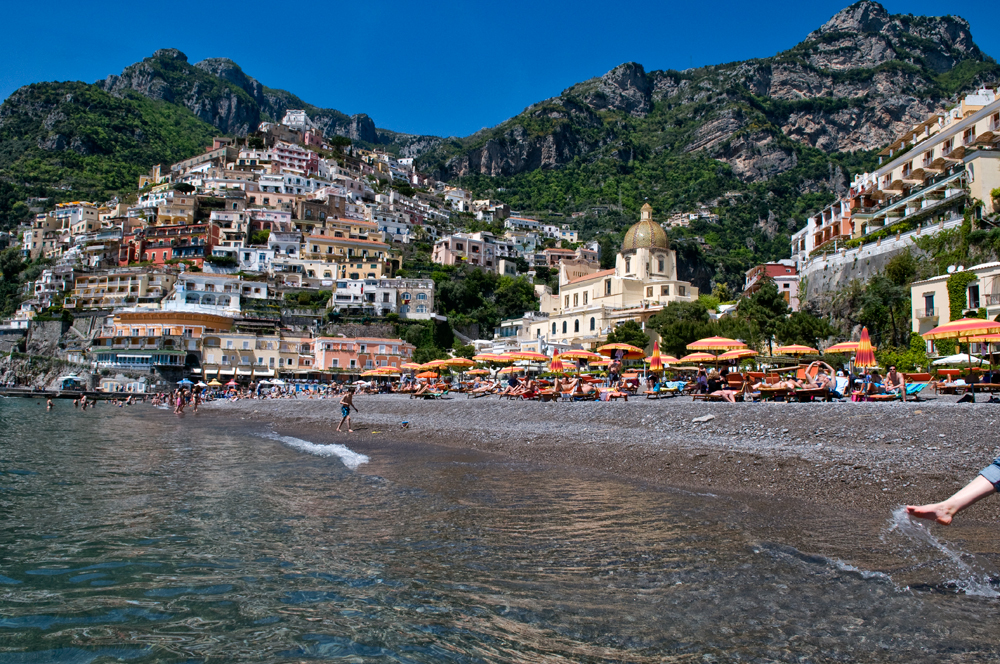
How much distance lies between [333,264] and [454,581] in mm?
72506

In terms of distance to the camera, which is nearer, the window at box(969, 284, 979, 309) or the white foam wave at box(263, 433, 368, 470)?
the white foam wave at box(263, 433, 368, 470)

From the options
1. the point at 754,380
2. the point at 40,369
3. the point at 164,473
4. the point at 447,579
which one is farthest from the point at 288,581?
the point at 40,369

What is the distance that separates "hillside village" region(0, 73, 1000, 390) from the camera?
3447cm

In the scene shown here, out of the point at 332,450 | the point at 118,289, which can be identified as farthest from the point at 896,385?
the point at 118,289

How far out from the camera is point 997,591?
4996 millimetres

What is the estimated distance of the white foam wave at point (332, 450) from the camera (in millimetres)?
13219

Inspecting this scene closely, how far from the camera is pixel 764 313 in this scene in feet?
115

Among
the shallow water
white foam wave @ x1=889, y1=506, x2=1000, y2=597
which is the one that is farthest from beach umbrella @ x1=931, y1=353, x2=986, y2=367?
the shallow water

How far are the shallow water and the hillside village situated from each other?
23.0m

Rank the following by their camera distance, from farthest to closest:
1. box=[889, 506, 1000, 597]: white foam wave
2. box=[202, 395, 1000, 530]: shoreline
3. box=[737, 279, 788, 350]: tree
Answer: box=[737, 279, 788, 350]: tree, box=[202, 395, 1000, 530]: shoreline, box=[889, 506, 1000, 597]: white foam wave

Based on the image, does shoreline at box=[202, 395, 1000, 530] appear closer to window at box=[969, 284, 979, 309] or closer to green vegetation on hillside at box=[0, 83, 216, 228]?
window at box=[969, 284, 979, 309]

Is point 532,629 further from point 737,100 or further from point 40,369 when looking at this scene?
point 737,100

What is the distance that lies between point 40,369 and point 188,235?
80.0ft

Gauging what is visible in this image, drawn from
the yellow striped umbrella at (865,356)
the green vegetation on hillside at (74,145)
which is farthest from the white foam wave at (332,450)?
the green vegetation on hillside at (74,145)
